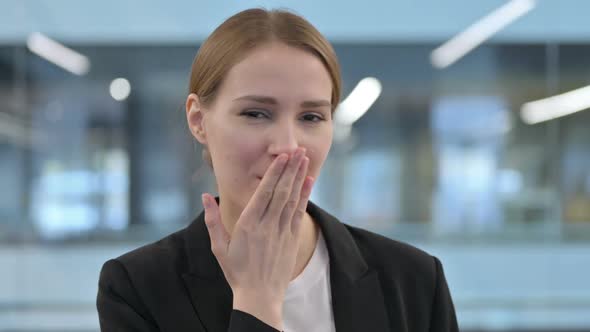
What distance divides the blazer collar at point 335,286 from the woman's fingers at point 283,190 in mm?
236

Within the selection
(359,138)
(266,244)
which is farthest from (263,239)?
(359,138)

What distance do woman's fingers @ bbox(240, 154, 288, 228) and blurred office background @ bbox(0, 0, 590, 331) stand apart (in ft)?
9.95

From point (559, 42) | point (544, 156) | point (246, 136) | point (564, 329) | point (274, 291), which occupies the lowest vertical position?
point (564, 329)

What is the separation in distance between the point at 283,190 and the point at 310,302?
303 millimetres

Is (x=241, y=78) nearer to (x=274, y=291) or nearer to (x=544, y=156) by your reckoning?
(x=274, y=291)

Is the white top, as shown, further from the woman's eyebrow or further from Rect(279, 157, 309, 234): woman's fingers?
the woman's eyebrow

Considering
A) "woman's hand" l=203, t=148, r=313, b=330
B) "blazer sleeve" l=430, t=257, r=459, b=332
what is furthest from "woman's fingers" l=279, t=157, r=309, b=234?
"blazer sleeve" l=430, t=257, r=459, b=332

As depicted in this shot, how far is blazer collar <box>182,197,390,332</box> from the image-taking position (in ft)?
3.67

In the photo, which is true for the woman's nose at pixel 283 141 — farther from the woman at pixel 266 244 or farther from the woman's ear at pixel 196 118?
the woman's ear at pixel 196 118

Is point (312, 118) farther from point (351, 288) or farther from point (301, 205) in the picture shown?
point (351, 288)

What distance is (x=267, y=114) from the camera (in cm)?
106

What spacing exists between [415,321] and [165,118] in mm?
3132

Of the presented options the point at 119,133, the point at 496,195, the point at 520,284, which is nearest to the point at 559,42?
the point at 496,195

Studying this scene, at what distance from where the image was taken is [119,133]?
4.09 meters
